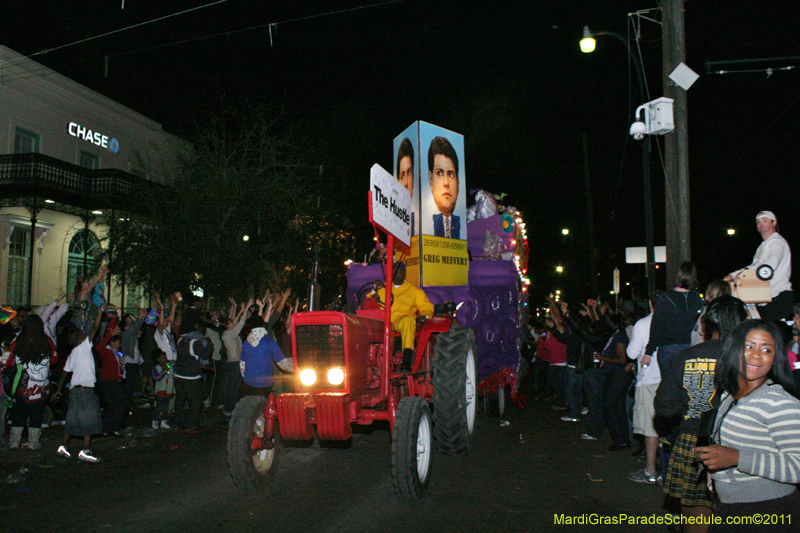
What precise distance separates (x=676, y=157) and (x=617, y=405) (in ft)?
11.4

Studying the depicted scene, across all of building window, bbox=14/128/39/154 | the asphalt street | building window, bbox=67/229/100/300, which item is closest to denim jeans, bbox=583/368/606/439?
the asphalt street

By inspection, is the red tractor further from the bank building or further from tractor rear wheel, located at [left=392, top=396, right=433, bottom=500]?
the bank building

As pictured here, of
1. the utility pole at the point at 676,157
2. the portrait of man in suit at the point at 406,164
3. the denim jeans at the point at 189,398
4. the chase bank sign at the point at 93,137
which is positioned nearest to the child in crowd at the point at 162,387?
the denim jeans at the point at 189,398

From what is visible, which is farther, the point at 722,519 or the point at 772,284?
the point at 772,284

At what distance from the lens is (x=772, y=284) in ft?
A: 20.5

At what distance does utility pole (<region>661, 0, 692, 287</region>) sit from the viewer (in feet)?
26.6

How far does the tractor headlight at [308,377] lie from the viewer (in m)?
5.93

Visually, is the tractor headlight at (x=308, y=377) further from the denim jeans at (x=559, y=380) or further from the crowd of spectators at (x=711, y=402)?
the denim jeans at (x=559, y=380)

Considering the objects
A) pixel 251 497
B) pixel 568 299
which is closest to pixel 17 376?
pixel 251 497

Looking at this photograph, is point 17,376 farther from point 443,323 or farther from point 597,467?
point 597,467

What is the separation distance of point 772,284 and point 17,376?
358 inches

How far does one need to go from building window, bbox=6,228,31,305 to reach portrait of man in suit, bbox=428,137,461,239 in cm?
1611

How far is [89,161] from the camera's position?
2353 centimetres

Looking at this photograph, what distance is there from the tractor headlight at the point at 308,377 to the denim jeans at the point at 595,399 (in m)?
4.55
